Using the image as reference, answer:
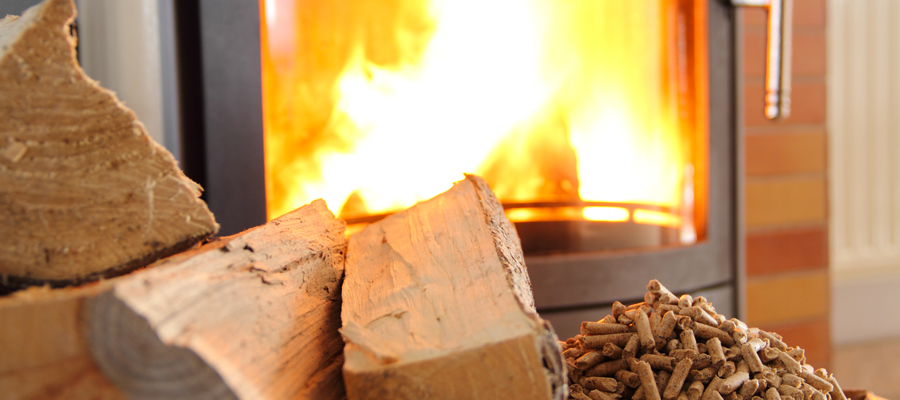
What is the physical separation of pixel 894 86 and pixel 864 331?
2.72 feet

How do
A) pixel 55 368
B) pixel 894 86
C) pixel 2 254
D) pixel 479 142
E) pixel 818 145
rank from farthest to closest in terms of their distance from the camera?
1. pixel 894 86
2. pixel 818 145
3. pixel 479 142
4. pixel 2 254
5. pixel 55 368

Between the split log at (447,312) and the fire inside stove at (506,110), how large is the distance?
315 mm

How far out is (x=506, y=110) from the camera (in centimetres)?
114

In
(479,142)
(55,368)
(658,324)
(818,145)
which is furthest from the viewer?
(818,145)

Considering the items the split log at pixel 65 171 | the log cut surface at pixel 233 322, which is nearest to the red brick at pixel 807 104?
the log cut surface at pixel 233 322

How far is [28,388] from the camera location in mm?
391

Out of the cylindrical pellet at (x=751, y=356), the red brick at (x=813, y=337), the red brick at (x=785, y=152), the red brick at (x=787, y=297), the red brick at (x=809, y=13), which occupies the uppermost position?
the red brick at (x=809, y=13)

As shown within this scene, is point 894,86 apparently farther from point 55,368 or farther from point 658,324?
point 55,368

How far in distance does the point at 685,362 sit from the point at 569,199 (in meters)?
0.56

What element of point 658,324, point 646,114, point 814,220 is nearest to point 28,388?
point 658,324

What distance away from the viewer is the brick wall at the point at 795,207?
1.50 meters

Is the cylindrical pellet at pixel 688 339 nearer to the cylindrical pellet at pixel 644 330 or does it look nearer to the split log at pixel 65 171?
the cylindrical pellet at pixel 644 330

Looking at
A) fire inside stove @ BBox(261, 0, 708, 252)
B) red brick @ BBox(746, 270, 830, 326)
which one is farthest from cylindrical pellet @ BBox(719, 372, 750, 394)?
red brick @ BBox(746, 270, 830, 326)

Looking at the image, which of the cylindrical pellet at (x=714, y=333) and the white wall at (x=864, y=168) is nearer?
the cylindrical pellet at (x=714, y=333)
